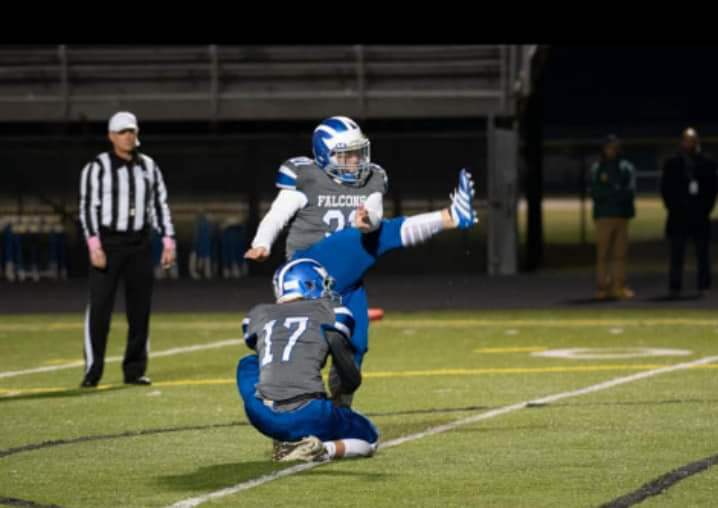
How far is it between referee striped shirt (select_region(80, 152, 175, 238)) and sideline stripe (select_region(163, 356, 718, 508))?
3.16 metres

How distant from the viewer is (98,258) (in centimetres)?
1199

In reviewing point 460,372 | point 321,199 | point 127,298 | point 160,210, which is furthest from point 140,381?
point 321,199

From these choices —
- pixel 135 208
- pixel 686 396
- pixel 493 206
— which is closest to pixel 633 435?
pixel 686 396

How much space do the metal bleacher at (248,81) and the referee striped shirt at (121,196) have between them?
13.7 meters

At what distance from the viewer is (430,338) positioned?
15.6 metres

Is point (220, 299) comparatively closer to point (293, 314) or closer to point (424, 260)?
point (424, 260)

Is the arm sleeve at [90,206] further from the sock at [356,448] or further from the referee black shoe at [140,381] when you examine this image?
the sock at [356,448]

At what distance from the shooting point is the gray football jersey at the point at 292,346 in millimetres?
8070

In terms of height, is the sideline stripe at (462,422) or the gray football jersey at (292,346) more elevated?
the gray football jersey at (292,346)

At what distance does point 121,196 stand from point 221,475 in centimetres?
445

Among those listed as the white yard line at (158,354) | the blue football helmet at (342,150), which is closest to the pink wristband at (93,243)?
the white yard line at (158,354)

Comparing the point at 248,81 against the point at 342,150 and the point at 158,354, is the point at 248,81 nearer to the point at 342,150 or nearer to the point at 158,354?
the point at 158,354

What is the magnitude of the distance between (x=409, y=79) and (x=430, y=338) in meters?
11.2

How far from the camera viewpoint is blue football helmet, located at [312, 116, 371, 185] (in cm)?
917
